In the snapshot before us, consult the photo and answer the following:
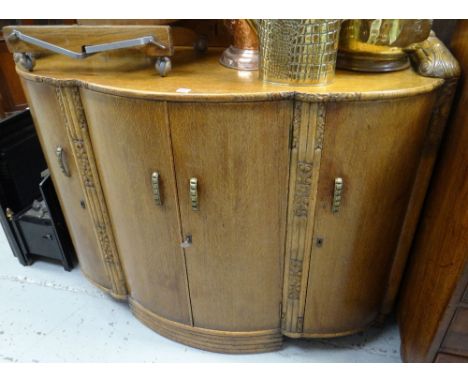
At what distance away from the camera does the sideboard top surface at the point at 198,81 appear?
79 centimetres

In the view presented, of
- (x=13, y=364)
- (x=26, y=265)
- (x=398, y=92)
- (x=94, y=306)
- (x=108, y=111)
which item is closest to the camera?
(x=398, y=92)

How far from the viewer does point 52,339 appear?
1.34 meters

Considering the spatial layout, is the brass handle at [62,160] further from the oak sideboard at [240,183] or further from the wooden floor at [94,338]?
the wooden floor at [94,338]

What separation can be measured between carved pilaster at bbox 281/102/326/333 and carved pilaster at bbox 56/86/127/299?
1.90 feet

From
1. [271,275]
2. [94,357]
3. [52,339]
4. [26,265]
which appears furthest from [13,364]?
[271,275]

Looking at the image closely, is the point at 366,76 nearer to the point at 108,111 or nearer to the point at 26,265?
the point at 108,111

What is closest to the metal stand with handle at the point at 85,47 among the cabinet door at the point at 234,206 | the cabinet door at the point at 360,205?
the cabinet door at the point at 234,206

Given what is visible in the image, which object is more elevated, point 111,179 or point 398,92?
point 398,92

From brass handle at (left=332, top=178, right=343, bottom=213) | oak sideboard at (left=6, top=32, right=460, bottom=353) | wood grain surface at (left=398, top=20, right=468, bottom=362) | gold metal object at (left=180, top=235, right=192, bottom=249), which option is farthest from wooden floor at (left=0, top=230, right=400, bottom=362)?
brass handle at (left=332, top=178, right=343, bottom=213)

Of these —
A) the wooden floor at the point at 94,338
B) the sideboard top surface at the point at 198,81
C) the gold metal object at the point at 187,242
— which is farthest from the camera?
the wooden floor at the point at 94,338

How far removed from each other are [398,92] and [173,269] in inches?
30.7

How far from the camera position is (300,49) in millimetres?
810

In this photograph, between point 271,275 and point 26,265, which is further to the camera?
point 26,265

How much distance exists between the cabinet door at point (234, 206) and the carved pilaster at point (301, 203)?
22 mm
